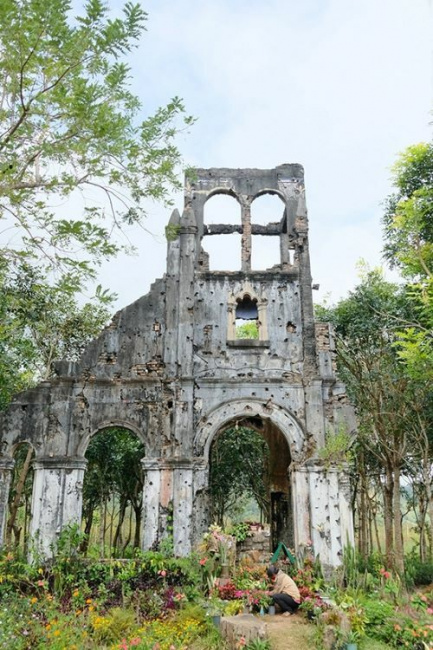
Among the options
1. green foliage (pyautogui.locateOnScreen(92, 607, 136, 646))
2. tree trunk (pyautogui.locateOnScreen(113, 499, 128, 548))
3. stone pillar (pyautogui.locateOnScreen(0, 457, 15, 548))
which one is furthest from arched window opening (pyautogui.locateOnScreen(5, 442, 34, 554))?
green foliage (pyautogui.locateOnScreen(92, 607, 136, 646))

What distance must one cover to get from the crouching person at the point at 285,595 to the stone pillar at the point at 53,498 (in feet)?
15.0

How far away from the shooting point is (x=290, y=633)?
868 cm

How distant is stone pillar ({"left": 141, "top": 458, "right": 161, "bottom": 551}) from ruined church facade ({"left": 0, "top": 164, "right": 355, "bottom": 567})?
0.02 metres

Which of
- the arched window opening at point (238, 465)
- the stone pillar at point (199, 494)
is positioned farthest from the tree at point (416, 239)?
the arched window opening at point (238, 465)

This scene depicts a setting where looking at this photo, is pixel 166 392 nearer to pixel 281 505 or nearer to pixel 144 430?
pixel 144 430

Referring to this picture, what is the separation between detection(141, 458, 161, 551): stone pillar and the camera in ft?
40.4

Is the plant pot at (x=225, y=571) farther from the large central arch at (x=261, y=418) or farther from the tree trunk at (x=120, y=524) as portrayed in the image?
the tree trunk at (x=120, y=524)

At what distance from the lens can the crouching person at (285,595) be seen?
32.6 feet

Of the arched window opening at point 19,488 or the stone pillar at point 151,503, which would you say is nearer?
the stone pillar at point 151,503

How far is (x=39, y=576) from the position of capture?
11.3 m

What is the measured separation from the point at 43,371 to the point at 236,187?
32.2 ft

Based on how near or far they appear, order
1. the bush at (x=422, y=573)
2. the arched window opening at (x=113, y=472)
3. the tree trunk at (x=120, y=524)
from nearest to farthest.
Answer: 1. the bush at (x=422, y=573)
2. the arched window opening at (x=113, y=472)
3. the tree trunk at (x=120, y=524)

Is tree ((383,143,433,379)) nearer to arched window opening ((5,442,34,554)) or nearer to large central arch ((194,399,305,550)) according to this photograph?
large central arch ((194,399,305,550))

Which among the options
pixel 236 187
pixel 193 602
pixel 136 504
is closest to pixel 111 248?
pixel 193 602
